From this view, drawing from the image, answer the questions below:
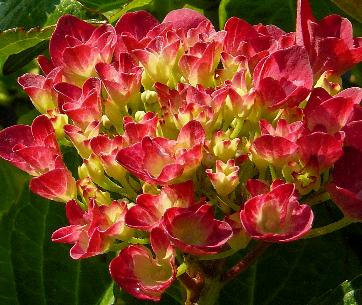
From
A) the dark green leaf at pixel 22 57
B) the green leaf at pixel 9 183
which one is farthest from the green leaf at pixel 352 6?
the green leaf at pixel 9 183

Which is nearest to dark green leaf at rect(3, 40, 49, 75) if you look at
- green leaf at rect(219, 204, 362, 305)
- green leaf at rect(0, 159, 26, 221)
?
green leaf at rect(0, 159, 26, 221)

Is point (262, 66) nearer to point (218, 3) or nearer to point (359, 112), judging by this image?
point (359, 112)

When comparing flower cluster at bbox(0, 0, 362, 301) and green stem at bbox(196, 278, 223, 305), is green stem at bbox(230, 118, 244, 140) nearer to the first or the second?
flower cluster at bbox(0, 0, 362, 301)

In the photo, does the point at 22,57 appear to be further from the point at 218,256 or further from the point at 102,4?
the point at 218,256

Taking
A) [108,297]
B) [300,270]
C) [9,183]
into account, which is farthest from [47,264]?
[300,270]

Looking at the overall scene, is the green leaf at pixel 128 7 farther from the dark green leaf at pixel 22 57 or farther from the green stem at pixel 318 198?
the green stem at pixel 318 198

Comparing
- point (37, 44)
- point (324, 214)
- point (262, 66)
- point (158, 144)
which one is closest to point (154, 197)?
point (158, 144)
